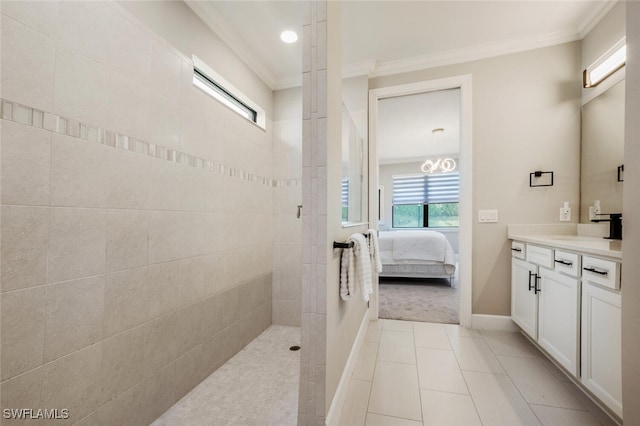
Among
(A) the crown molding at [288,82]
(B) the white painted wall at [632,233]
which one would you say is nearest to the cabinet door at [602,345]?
(B) the white painted wall at [632,233]

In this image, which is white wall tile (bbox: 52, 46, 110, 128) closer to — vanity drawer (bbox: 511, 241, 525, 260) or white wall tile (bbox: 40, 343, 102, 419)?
white wall tile (bbox: 40, 343, 102, 419)

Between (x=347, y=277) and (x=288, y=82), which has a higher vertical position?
(x=288, y=82)

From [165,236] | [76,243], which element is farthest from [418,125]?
[76,243]

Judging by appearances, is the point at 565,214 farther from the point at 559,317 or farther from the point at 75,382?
the point at 75,382

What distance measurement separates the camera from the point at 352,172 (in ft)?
6.84

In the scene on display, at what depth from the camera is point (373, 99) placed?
9.37ft

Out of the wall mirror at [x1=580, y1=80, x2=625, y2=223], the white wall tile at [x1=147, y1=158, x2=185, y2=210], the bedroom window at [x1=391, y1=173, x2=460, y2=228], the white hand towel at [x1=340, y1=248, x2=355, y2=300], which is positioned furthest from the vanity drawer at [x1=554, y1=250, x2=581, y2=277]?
the bedroom window at [x1=391, y1=173, x2=460, y2=228]

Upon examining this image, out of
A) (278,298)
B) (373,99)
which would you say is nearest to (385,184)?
(373,99)

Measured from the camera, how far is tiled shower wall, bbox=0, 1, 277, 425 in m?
0.94

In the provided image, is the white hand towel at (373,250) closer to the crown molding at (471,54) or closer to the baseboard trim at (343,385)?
the baseboard trim at (343,385)

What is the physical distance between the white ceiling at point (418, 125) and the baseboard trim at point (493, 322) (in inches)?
91.6

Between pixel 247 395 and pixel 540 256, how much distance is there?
2.26m

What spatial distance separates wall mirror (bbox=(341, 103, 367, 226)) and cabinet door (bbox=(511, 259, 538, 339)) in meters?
1.41

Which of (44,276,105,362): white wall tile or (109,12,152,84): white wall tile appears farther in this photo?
(109,12,152,84): white wall tile
